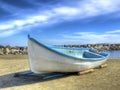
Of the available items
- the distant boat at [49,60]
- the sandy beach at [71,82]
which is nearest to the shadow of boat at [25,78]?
the sandy beach at [71,82]

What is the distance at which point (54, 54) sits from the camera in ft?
48.5

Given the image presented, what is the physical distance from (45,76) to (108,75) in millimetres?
3604

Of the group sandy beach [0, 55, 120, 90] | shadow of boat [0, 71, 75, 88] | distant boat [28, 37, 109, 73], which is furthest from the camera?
shadow of boat [0, 71, 75, 88]

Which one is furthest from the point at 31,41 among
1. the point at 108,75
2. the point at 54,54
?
the point at 108,75

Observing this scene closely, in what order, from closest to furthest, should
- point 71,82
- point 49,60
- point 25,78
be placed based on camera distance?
point 71,82 → point 49,60 → point 25,78

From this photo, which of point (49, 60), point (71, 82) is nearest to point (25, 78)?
point (49, 60)

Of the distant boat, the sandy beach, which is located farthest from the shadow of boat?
the distant boat

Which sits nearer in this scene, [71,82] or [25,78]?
[71,82]

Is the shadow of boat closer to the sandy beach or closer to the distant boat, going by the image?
the sandy beach

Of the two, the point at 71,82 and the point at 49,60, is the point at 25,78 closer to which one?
the point at 49,60

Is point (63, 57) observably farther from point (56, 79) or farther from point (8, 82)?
point (8, 82)

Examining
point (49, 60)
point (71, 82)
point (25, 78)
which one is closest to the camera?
point (71, 82)

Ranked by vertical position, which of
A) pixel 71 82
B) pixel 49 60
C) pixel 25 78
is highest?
pixel 49 60

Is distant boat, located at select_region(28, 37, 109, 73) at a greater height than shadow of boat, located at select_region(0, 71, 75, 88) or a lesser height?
greater
